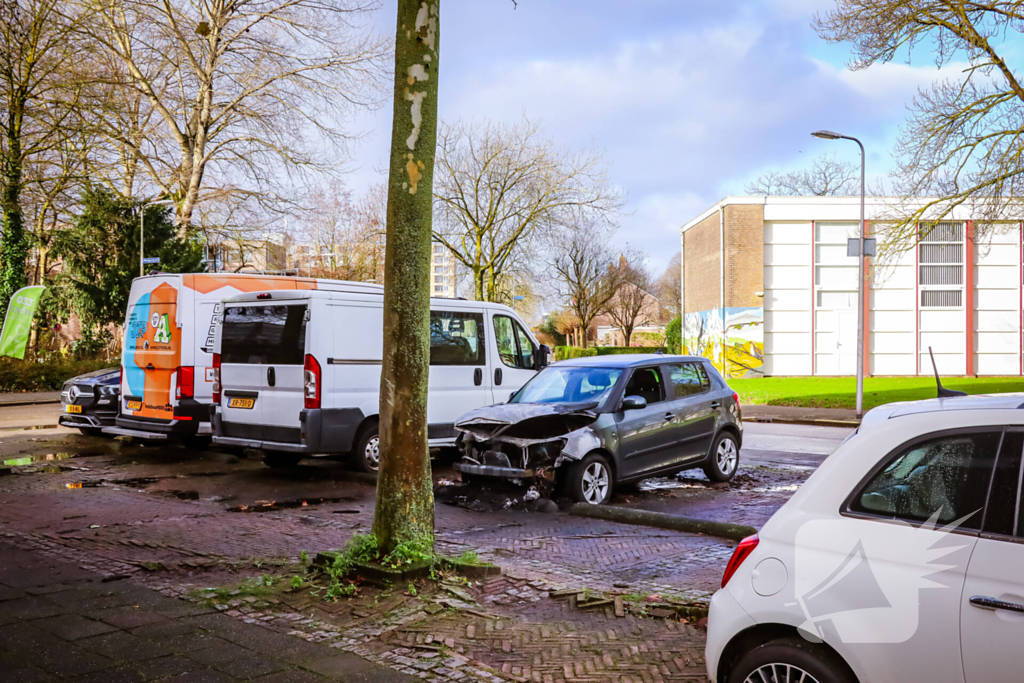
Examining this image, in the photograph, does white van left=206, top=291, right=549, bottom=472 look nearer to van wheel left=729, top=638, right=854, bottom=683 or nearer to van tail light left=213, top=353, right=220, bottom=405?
van tail light left=213, top=353, right=220, bottom=405

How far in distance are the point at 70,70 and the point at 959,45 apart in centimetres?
2336

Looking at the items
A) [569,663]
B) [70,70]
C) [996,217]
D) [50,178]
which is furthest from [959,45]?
[50,178]

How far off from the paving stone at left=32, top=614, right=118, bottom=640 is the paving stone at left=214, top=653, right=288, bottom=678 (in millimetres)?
959

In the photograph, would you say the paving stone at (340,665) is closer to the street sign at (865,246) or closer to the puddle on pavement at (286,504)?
the puddle on pavement at (286,504)

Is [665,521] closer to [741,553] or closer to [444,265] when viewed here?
[741,553]

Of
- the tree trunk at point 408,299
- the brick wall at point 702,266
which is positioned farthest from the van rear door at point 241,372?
the brick wall at point 702,266

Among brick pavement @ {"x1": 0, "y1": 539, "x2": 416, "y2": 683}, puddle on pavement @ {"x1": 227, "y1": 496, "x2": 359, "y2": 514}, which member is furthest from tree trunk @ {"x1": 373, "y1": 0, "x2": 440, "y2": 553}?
puddle on pavement @ {"x1": 227, "y1": 496, "x2": 359, "y2": 514}

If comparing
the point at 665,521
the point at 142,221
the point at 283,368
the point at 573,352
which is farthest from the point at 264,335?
the point at 573,352

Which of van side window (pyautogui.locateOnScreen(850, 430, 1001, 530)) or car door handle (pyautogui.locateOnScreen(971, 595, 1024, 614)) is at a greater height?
van side window (pyautogui.locateOnScreen(850, 430, 1001, 530))

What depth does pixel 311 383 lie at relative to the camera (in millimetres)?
10047

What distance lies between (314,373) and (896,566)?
8.10 metres

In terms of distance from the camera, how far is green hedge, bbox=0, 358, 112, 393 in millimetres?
25875

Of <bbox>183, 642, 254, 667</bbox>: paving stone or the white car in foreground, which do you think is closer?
the white car in foreground

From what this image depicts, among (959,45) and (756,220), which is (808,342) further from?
(959,45)
